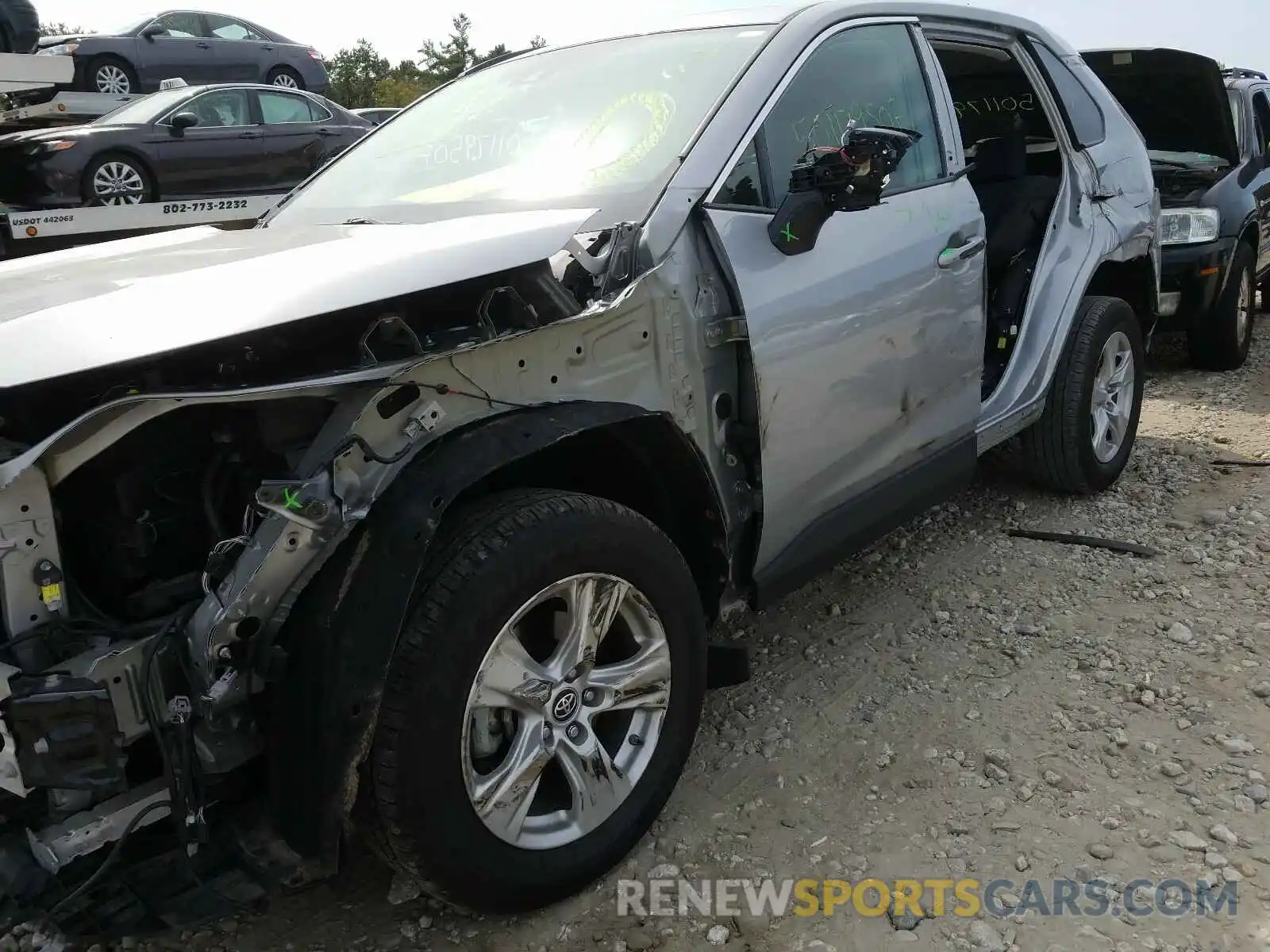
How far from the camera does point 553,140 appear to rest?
2.90m

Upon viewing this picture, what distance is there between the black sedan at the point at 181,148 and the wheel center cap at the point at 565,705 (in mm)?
7737

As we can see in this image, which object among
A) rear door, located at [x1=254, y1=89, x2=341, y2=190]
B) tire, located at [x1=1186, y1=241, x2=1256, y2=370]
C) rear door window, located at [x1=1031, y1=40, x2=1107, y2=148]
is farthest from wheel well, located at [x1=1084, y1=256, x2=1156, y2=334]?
rear door, located at [x1=254, y1=89, x2=341, y2=190]

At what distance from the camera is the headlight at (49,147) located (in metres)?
8.65

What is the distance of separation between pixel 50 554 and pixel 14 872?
52cm

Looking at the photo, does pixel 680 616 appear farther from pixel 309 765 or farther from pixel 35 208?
pixel 35 208

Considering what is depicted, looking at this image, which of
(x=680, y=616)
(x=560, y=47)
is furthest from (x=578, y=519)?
(x=560, y=47)

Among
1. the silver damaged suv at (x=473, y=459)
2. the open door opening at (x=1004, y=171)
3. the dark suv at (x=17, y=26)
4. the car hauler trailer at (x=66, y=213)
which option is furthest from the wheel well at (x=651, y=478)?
the dark suv at (x=17, y=26)

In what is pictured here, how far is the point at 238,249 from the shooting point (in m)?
2.52

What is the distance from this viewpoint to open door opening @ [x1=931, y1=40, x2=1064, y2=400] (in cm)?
409

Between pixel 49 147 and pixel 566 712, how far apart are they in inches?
341

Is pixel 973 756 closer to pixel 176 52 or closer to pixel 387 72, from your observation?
pixel 176 52

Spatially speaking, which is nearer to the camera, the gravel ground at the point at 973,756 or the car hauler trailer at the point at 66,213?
the gravel ground at the point at 973,756

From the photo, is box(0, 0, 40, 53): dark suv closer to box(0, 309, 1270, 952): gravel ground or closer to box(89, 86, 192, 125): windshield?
box(89, 86, 192, 125): windshield

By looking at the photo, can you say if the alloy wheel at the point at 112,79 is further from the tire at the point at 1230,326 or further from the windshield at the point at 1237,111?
the tire at the point at 1230,326
